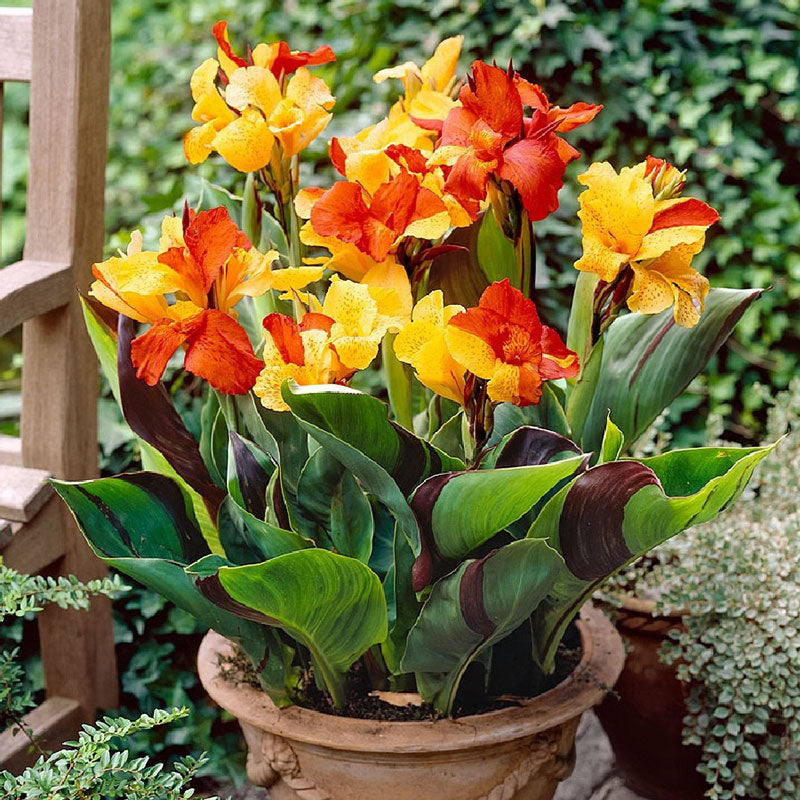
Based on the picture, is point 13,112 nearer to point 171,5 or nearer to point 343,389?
point 171,5

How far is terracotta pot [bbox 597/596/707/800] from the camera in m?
1.57

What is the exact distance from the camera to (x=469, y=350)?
0.89m

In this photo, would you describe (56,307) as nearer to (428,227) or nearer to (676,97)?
(428,227)

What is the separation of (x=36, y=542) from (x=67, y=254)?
39cm

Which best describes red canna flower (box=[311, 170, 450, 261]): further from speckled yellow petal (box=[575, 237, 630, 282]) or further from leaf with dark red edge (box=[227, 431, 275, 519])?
leaf with dark red edge (box=[227, 431, 275, 519])

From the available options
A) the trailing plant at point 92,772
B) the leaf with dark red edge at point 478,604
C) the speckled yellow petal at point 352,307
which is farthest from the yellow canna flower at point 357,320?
the trailing plant at point 92,772

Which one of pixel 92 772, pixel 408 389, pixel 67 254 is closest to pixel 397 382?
pixel 408 389

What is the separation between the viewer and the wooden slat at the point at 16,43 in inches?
55.4

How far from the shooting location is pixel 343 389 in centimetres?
87

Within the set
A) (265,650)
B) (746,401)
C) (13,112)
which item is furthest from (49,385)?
(13,112)

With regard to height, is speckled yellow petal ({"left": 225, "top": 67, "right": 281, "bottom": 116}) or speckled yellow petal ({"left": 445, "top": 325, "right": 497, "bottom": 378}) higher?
speckled yellow petal ({"left": 225, "top": 67, "right": 281, "bottom": 116})

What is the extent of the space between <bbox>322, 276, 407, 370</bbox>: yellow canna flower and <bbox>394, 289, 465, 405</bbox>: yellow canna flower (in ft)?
0.07

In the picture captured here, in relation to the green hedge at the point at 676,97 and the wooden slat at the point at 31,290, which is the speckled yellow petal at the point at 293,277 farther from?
the green hedge at the point at 676,97

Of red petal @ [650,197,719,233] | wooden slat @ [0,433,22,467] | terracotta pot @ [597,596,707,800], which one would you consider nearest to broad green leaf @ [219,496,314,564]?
red petal @ [650,197,719,233]
